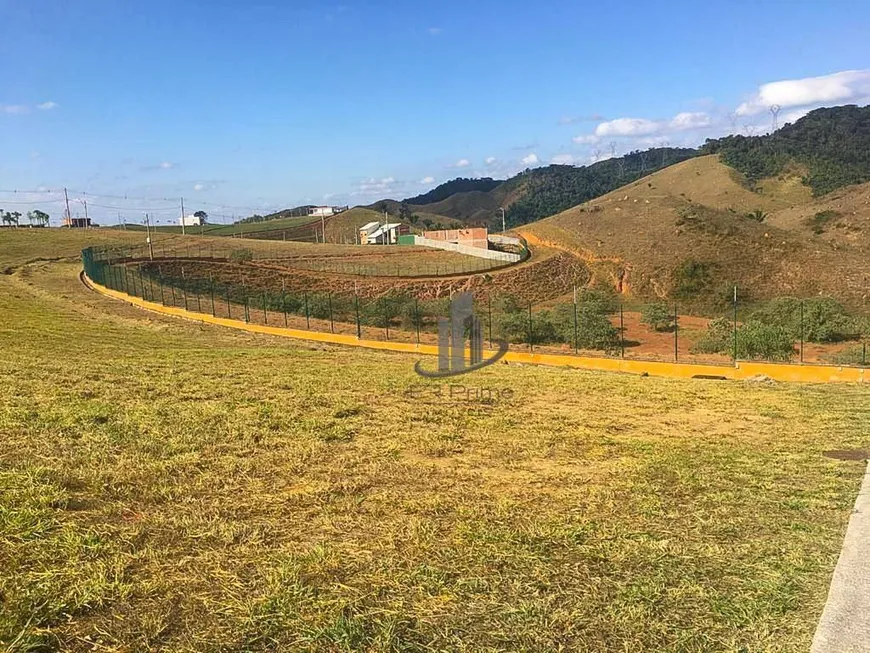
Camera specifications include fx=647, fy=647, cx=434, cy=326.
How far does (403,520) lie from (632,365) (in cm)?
1868

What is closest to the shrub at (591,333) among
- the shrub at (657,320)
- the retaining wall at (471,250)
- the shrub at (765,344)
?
the shrub at (765,344)

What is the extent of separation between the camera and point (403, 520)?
226 inches

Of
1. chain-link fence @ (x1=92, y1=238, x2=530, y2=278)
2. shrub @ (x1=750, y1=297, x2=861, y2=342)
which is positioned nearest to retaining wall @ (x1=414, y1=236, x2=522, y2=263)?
chain-link fence @ (x1=92, y1=238, x2=530, y2=278)

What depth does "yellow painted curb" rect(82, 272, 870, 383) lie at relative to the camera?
20.3m

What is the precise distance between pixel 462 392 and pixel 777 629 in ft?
30.7

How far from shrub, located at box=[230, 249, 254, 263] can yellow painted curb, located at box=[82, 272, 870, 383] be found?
26.7 meters

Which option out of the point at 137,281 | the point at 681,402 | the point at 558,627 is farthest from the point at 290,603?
the point at 137,281

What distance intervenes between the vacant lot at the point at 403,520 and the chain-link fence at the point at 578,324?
15.1 meters

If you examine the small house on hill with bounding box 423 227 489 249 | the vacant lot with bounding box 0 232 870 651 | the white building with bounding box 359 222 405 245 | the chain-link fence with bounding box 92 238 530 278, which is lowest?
the vacant lot with bounding box 0 232 870 651

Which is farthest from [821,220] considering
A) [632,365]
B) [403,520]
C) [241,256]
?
[403,520]

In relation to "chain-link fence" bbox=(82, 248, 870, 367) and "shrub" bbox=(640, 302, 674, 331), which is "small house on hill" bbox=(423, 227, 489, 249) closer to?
"chain-link fence" bbox=(82, 248, 870, 367)

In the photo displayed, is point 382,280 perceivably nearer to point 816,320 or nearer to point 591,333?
point 591,333

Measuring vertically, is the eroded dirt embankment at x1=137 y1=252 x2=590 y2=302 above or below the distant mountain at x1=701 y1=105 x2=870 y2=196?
below

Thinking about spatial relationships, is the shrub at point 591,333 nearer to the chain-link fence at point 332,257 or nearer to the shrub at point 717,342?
the shrub at point 717,342
